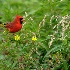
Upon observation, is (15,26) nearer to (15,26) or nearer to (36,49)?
(15,26)

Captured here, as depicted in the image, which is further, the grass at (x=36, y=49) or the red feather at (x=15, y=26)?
the red feather at (x=15, y=26)

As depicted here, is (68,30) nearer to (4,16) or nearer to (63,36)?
(63,36)

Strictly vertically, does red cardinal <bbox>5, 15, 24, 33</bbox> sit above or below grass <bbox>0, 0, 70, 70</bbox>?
above

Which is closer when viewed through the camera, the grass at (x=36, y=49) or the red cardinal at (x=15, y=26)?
the grass at (x=36, y=49)

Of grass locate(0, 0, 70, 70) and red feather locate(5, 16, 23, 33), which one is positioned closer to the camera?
grass locate(0, 0, 70, 70)

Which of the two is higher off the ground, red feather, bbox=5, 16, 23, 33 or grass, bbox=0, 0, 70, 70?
red feather, bbox=5, 16, 23, 33

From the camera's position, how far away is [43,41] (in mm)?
5414

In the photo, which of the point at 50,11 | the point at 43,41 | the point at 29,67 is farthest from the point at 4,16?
the point at 29,67

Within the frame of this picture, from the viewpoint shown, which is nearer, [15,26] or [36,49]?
[36,49]

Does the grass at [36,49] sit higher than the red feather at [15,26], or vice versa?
the red feather at [15,26]

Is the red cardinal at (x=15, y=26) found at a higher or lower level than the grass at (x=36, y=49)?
higher

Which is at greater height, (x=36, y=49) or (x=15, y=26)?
(x=15, y=26)

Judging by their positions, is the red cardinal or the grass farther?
the red cardinal

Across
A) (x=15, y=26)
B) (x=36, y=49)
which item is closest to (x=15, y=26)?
(x=15, y=26)
